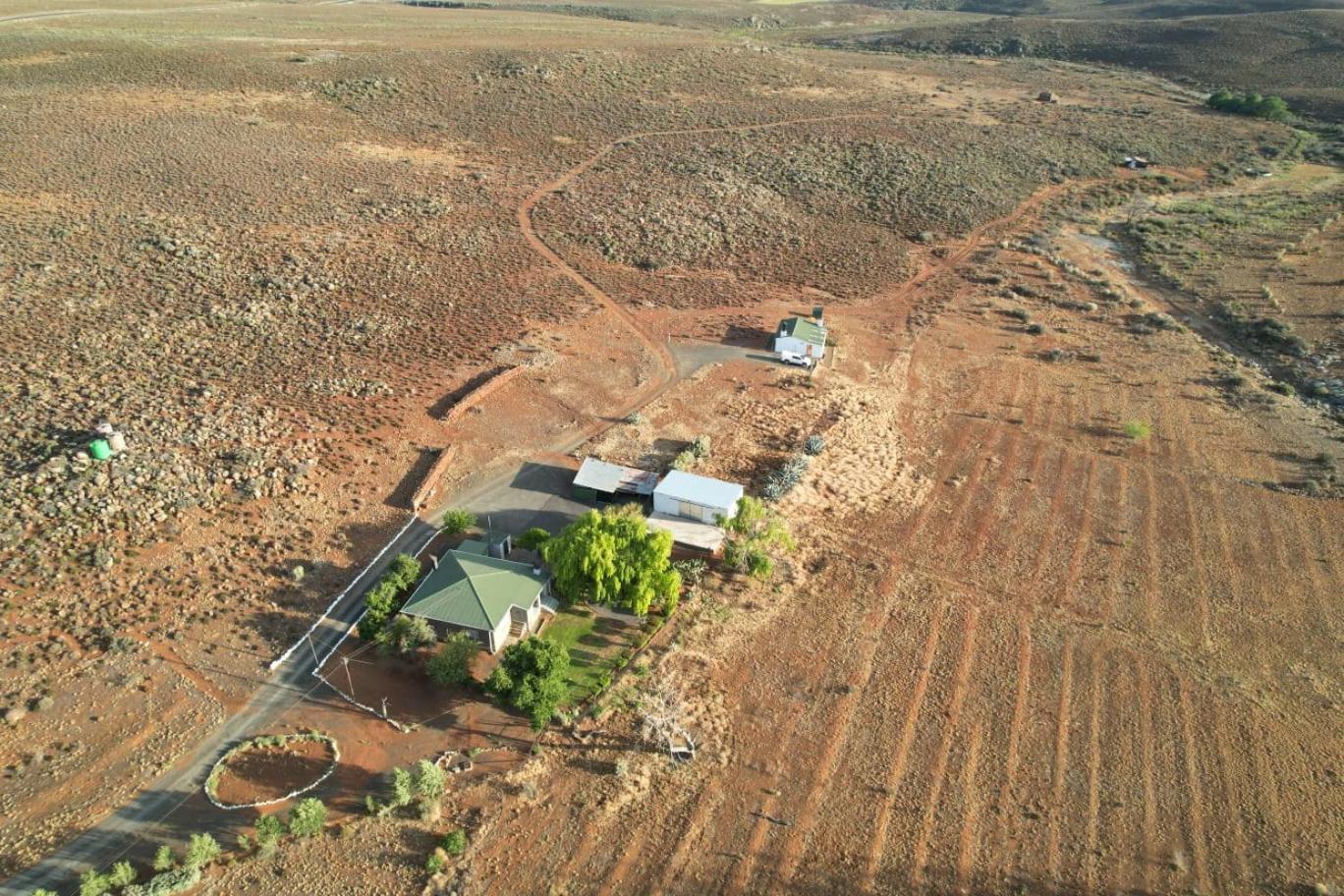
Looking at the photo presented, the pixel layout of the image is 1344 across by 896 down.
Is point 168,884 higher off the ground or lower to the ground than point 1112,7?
lower

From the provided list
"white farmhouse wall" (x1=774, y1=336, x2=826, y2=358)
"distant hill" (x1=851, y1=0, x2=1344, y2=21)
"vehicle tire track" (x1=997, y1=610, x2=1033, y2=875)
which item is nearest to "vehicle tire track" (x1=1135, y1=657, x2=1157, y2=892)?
"vehicle tire track" (x1=997, y1=610, x2=1033, y2=875)

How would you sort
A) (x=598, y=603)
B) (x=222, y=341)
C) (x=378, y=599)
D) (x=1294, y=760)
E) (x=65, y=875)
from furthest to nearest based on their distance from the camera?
(x=222, y=341)
(x=598, y=603)
(x=378, y=599)
(x=1294, y=760)
(x=65, y=875)

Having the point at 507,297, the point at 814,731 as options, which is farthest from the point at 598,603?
the point at 507,297

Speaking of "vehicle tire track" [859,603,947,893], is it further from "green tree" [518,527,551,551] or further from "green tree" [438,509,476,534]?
"green tree" [438,509,476,534]

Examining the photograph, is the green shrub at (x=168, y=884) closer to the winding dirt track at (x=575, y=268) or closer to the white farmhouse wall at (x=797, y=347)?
the winding dirt track at (x=575, y=268)

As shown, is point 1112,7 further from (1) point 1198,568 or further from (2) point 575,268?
(1) point 1198,568

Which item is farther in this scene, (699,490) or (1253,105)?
(1253,105)

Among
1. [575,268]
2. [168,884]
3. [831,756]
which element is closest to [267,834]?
[168,884]

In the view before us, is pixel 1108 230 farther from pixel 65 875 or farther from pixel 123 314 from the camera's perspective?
pixel 65 875
